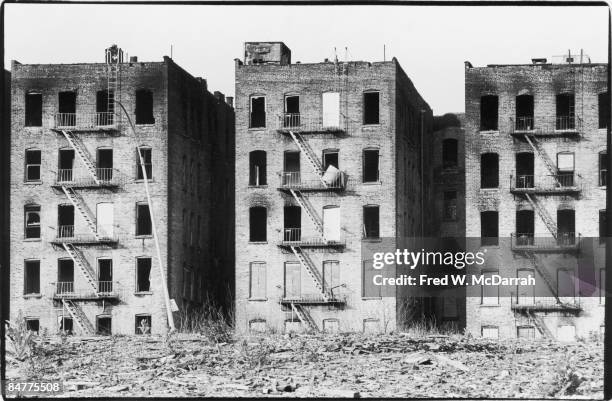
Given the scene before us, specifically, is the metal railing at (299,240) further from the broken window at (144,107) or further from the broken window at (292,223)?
the broken window at (144,107)

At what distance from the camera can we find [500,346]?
21703 mm

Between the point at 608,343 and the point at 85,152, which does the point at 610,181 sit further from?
the point at 85,152

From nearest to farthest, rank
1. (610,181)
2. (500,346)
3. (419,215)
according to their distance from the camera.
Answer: (610,181), (500,346), (419,215)

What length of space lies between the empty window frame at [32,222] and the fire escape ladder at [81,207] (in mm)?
1111

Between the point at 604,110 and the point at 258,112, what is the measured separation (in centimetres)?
1266

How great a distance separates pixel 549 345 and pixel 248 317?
33.1 feet

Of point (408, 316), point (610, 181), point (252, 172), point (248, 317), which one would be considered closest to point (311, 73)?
point (252, 172)

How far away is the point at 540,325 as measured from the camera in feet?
85.6

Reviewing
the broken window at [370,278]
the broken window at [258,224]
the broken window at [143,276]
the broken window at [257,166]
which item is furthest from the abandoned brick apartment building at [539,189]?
the broken window at [143,276]

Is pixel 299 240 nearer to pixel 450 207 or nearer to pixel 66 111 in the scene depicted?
pixel 450 207

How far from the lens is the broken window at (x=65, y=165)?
83.5 ft

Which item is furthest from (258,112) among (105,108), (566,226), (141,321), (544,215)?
(566,226)

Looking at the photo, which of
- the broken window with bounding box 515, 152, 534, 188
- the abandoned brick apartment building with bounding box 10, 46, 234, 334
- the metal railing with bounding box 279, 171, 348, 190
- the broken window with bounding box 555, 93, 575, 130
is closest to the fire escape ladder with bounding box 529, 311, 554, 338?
the broken window with bounding box 555, 93, 575, 130

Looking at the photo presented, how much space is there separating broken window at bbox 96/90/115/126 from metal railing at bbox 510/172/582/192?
9039 millimetres
